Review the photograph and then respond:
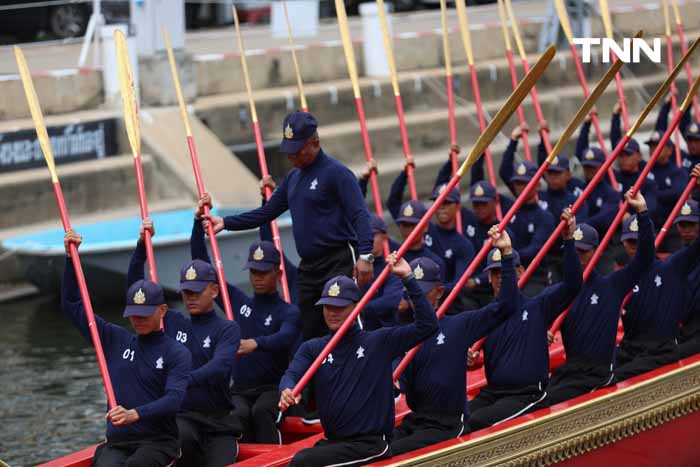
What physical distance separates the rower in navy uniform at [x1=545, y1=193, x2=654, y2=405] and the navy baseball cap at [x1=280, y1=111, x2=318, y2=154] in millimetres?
1664

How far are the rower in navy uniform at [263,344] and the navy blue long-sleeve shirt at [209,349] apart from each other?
338mm

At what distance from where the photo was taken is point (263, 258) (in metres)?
8.53

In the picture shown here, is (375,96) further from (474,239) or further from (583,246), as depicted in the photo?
(583,246)

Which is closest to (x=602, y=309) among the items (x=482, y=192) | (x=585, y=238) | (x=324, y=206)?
(x=585, y=238)

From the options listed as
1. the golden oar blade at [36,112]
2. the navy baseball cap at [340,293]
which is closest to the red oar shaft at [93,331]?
the golden oar blade at [36,112]

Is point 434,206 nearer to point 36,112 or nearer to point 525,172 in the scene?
point 36,112

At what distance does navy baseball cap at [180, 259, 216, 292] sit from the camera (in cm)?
793

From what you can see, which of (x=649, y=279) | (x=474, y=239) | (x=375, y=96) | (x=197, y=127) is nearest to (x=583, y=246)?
(x=649, y=279)

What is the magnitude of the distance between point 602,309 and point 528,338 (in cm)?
59

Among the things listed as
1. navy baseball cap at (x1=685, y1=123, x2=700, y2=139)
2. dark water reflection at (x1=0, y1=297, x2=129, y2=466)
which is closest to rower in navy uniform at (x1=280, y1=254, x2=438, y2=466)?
dark water reflection at (x1=0, y1=297, x2=129, y2=466)

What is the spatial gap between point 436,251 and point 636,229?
1664mm

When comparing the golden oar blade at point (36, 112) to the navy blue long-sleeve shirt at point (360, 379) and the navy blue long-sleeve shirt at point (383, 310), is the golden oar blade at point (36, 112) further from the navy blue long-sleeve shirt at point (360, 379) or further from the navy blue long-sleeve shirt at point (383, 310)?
the navy blue long-sleeve shirt at point (383, 310)

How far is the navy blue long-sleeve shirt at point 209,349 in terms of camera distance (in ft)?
25.8

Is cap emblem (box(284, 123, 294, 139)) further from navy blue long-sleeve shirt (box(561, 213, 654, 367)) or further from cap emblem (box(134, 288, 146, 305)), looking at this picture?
navy blue long-sleeve shirt (box(561, 213, 654, 367))
